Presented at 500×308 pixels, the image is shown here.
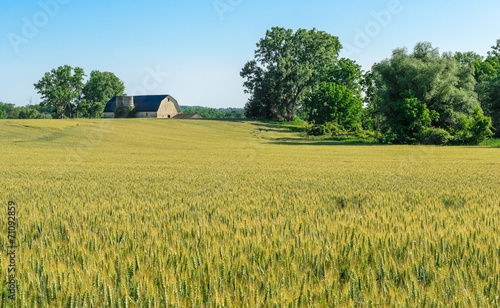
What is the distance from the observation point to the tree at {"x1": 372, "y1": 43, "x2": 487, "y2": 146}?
49.7 meters

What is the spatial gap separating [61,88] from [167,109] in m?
30.5

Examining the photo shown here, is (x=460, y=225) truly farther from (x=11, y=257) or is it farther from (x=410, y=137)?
(x=410, y=137)

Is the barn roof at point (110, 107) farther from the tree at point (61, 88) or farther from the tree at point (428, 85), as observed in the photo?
the tree at point (428, 85)

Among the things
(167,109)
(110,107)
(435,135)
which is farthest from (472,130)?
(110,107)

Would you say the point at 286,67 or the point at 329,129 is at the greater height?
the point at 286,67

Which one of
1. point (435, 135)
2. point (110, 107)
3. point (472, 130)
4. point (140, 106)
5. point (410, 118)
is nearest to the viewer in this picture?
point (410, 118)

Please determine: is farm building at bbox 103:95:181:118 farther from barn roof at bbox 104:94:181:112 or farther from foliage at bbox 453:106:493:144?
foliage at bbox 453:106:493:144

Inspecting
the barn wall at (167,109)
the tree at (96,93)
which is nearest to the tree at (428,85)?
the barn wall at (167,109)

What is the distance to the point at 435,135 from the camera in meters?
48.5

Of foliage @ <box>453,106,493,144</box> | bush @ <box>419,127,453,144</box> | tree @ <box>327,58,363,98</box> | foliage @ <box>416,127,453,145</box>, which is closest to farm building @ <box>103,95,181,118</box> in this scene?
tree @ <box>327,58,363,98</box>

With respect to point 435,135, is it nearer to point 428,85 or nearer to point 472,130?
point 472,130

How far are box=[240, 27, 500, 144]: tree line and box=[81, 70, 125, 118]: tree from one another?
5559cm

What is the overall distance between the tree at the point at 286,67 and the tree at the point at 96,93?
188 feet

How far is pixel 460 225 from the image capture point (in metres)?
5.09
